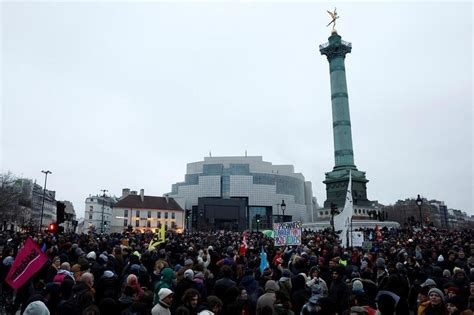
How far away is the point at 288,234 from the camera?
1845 centimetres

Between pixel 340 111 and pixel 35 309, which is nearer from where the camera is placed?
pixel 35 309

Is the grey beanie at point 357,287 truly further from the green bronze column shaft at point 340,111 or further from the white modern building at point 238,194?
the white modern building at point 238,194

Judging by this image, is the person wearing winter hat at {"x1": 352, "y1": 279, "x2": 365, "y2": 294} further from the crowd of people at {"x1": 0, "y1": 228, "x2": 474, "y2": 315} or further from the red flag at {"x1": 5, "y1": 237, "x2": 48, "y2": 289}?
the red flag at {"x1": 5, "y1": 237, "x2": 48, "y2": 289}

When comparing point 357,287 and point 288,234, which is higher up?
point 288,234

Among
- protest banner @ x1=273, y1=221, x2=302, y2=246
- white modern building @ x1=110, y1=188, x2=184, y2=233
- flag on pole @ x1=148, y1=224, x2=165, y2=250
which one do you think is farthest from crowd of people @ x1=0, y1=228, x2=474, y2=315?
white modern building @ x1=110, y1=188, x2=184, y2=233

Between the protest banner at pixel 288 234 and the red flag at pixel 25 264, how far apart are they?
39.4 feet

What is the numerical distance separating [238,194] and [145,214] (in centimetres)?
2856

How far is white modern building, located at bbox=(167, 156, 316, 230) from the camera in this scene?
360 ft

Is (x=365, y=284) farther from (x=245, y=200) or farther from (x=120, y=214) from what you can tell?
(x=245, y=200)

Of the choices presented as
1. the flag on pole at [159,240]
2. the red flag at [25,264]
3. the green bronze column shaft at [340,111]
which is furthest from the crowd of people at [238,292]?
the green bronze column shaft at [340,111]

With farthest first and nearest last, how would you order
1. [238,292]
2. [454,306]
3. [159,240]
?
[159,240] → [238,292] → [454,306]

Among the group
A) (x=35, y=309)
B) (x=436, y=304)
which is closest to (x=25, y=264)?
(x=35, y=309)

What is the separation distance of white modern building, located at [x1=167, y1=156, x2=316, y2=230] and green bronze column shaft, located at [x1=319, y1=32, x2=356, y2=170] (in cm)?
3881

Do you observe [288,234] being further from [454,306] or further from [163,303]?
[163,303]
